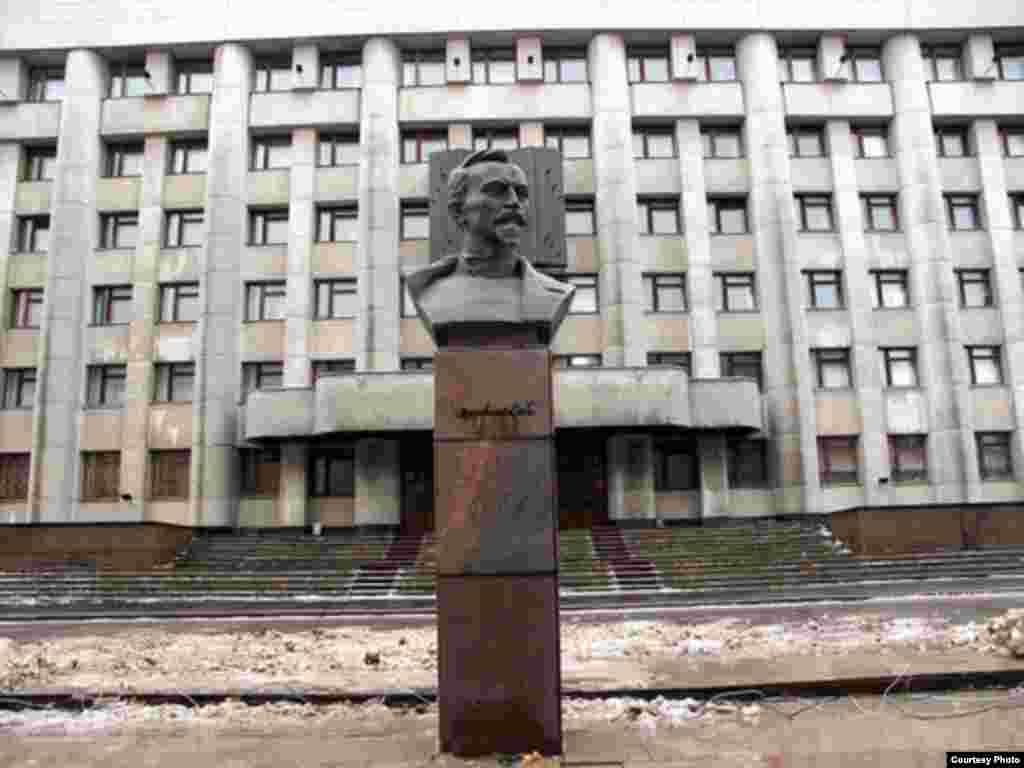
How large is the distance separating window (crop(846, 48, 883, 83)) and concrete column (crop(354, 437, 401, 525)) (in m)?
24.2

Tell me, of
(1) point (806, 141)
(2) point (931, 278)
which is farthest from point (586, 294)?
(2) point (931, 278)

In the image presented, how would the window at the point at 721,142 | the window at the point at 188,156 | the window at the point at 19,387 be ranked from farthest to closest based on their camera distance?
the window at the point at 188,156, the window at the point at 721,142, the window at the point at 19,387

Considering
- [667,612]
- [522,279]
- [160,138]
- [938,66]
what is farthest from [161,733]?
[938,66]

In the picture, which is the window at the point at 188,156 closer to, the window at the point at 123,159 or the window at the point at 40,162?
the window at the point at 123,159

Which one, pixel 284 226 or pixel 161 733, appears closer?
pixel 161 733

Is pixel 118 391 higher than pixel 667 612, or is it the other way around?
pixel 118 391

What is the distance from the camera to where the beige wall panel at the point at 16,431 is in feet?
103

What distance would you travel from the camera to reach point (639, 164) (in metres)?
32.3

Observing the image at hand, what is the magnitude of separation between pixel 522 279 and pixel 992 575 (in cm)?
1974

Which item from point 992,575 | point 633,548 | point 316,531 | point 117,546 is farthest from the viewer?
point 316,531

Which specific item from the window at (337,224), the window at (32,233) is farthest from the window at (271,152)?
the window at (32,233)

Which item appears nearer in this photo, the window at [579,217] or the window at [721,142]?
the window at [579,217]

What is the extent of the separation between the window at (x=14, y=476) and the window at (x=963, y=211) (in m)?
37.5

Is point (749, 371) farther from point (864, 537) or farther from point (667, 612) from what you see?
point (667, 612)
